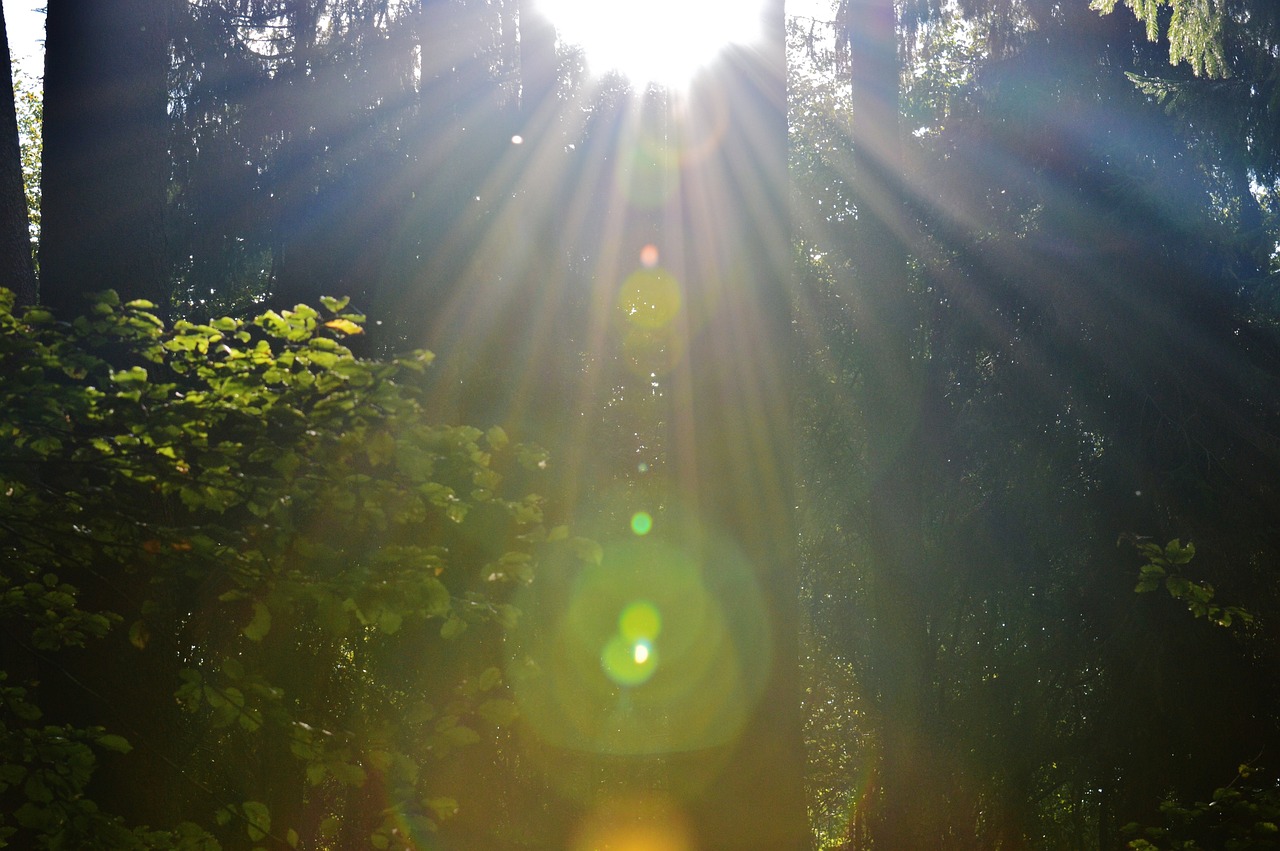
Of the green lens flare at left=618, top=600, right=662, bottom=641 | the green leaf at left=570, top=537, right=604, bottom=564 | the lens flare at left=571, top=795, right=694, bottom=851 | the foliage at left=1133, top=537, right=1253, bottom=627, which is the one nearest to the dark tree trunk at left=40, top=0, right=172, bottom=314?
the green leaf at left=570, top=537, right=604, bottom=564

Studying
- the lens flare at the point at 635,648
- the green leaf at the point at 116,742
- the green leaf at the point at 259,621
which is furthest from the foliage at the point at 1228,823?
the green leaf at the point at 116,742

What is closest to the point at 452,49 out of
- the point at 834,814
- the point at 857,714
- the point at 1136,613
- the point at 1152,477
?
the point at 1152,477

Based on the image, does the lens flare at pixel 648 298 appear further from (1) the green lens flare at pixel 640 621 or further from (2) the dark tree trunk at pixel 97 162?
(2) the dark tree trunk at pixel 97 162

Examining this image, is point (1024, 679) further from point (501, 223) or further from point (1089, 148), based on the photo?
point (501, 223)

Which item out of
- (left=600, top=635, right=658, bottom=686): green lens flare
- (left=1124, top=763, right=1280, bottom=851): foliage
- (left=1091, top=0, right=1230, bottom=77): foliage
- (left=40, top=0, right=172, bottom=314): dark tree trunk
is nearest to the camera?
(left=1124, top=763, right=1280, bottom=851): foliage

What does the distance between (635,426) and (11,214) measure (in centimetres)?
519

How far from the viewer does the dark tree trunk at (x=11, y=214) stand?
4645 millimetres

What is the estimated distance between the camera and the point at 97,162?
487 centimetres

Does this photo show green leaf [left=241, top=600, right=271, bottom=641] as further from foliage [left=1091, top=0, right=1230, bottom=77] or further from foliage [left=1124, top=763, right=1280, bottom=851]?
foliage [left=1091, top=0, right=1230, bottom=77]

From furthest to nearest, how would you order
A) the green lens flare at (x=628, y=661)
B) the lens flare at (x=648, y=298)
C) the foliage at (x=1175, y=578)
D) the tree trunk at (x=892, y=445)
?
the tree trunk at (x=892, y=445), the green lens flare at (x=628, y=661), the lens flare at (x=648, y=298), the foliage at (x=1175, y=578)

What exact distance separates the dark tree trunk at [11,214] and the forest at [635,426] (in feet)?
0.11

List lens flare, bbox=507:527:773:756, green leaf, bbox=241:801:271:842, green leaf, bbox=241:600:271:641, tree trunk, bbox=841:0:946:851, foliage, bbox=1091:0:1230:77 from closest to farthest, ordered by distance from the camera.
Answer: green leaf, bbox=241:600:271:641
green leaf, bbox=241:801:271:842
foliage, bbox=1091:0:1230:77
lens flare, bbox=507:527:773:756
tree trunk, bbox=841:0:946:851

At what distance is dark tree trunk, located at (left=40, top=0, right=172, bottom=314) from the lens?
481 centimetres

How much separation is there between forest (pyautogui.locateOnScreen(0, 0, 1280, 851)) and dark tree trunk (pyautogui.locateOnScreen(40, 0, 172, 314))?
0.02 m
